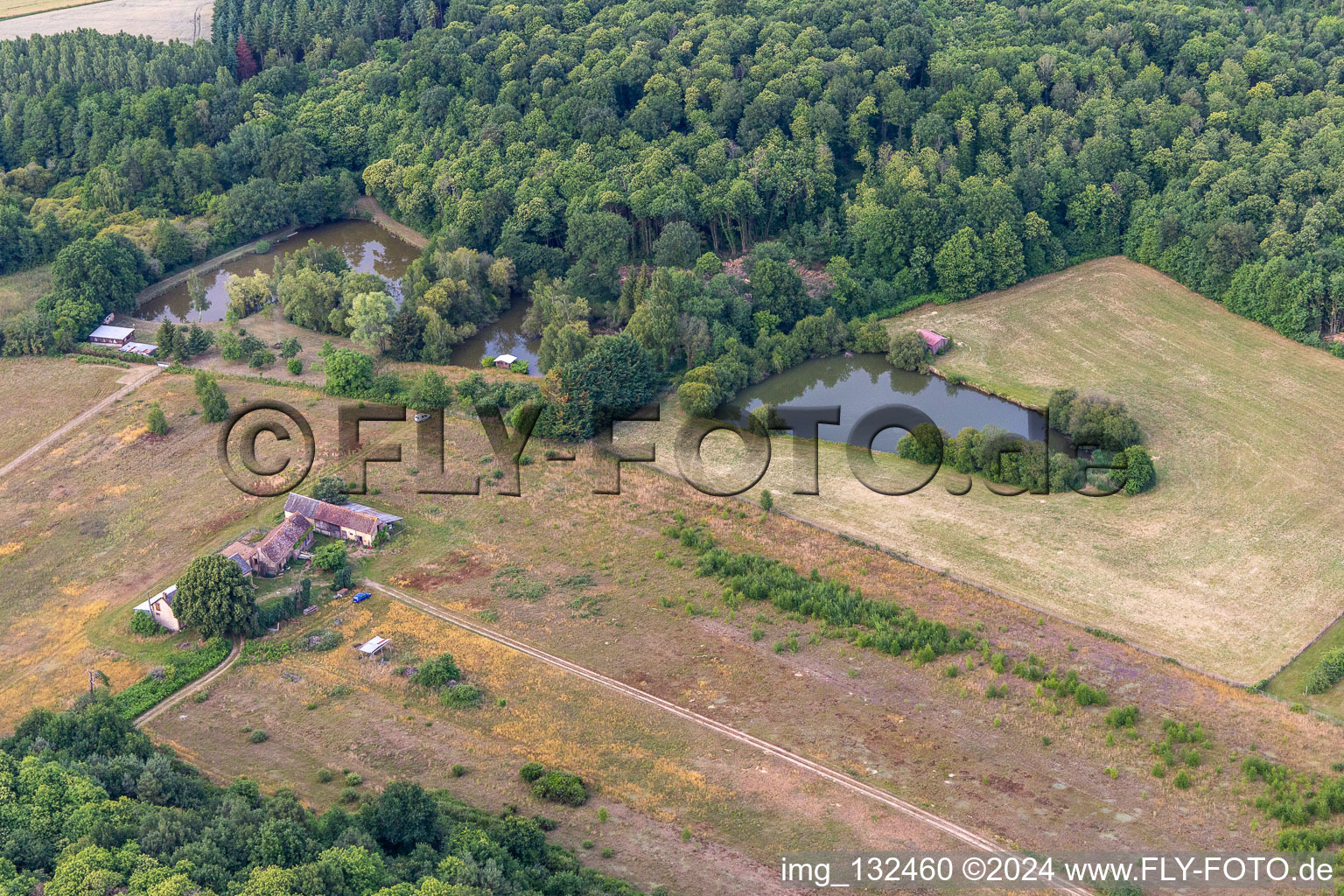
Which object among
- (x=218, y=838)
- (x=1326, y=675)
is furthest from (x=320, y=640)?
(x=1326, y=675)

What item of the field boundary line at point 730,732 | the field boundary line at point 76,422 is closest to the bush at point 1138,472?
the field boundary line at point 730,732

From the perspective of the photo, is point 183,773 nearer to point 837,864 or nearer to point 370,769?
point 370,769

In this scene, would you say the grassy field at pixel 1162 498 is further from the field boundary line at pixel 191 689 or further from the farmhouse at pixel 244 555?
the field boundary line at pixel 191 689

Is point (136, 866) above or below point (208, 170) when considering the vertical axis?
below

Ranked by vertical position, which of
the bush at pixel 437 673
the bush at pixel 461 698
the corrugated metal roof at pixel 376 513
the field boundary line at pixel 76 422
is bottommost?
the bush at pixel 461 698

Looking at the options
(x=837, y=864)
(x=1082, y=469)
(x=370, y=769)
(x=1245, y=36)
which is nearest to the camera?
(x=837, y=864)

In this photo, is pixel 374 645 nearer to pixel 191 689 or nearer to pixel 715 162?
pixel 191 689

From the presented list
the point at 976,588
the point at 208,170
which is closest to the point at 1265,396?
the point at 976,588
